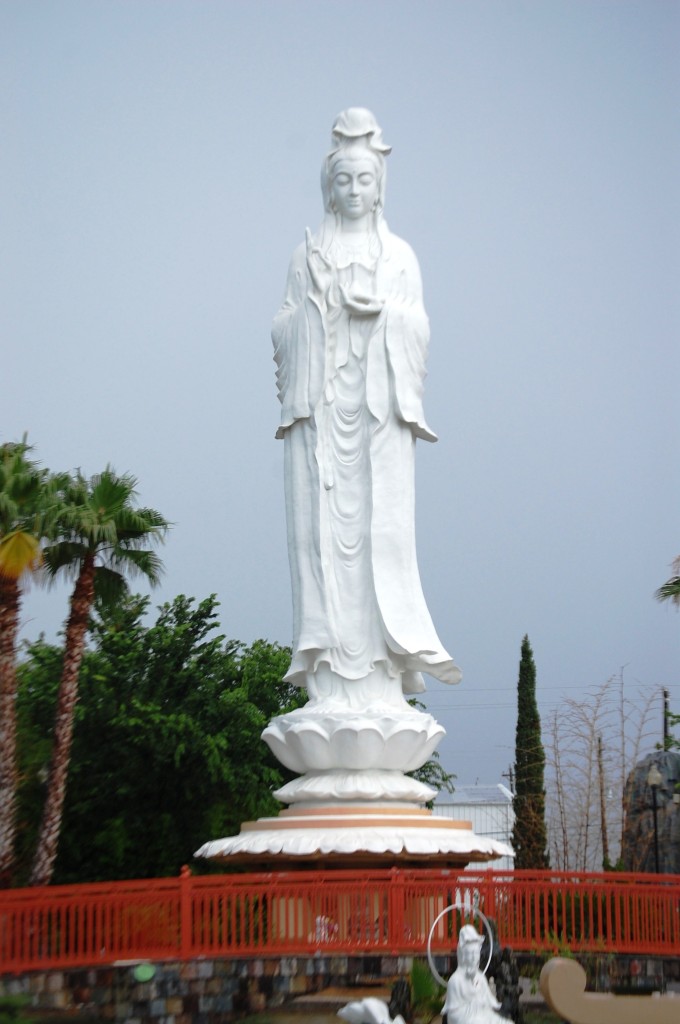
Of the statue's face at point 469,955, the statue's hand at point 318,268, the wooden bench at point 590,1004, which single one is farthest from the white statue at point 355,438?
the statue's face at point 469,955

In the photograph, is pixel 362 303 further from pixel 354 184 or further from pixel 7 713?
pixel 7 713

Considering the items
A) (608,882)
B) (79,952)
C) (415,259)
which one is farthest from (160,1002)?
(415,259)

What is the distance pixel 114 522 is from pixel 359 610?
9.49ft

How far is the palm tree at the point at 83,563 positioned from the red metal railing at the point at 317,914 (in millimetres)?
3218

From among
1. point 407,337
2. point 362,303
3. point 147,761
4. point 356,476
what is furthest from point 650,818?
point 362,303

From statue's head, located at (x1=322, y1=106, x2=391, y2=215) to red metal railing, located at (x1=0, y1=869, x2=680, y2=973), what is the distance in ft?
20.4

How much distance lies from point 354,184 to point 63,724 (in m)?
5.66

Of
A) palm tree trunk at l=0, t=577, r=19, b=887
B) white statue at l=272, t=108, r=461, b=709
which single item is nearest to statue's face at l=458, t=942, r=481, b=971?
white statue at l=272, t=108, r=461, b=709

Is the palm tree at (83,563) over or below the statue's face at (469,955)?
over

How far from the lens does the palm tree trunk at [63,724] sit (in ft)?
47.4

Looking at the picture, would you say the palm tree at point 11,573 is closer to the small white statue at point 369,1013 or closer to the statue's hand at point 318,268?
the statue's hand at point 318,268

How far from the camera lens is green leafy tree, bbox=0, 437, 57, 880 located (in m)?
14.2

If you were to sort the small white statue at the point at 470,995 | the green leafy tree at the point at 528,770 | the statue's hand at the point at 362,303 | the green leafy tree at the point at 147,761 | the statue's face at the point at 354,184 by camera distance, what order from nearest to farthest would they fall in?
the small white statue at the point at 470,995 → the statue's hand at the point at 362,303 → the statue's face at the point at 354,184 → the green leafy tree at the point at 147,761 → the green leafy tree at the point at 528,770

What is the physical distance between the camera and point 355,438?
13.9 metres
